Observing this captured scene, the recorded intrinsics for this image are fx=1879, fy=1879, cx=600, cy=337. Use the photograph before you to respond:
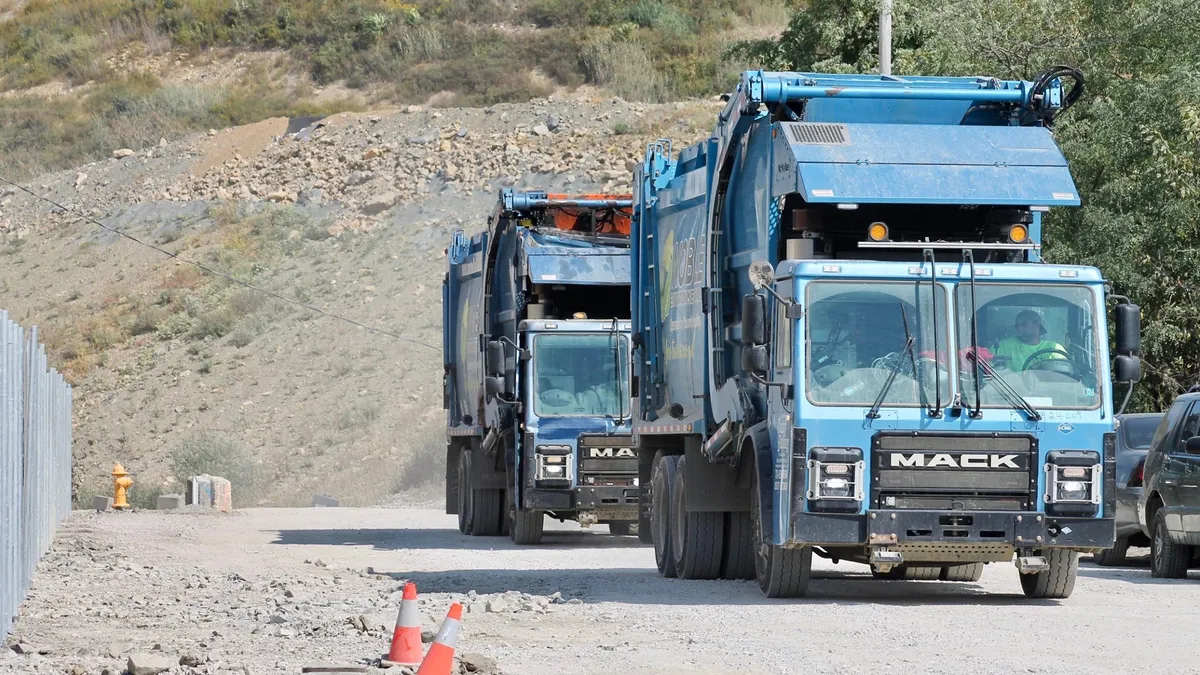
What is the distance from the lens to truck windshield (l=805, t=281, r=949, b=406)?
512 inches

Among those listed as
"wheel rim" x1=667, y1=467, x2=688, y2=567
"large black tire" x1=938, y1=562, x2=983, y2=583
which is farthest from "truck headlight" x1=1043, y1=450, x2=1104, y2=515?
"wheel rim" x1=667, y1=467, x2=688, y2=567

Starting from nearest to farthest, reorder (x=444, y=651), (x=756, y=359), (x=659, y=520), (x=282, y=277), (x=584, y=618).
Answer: (x=444, y=651) < (x=584, y=618) < (x=756, y=359) < (x=659, y=520) < (x=282, y=277)

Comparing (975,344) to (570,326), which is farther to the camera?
(570,326)

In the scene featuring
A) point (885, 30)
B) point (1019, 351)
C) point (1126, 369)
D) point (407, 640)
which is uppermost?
point (885, 30)

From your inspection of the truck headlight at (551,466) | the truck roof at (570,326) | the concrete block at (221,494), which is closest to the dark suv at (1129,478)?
the truck roof at (570,326)

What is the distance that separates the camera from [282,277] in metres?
58.3

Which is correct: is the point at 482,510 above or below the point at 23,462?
below

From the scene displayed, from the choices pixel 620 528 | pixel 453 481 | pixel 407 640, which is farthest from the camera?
pixel 453 481

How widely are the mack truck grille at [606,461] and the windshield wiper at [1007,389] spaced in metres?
8.70

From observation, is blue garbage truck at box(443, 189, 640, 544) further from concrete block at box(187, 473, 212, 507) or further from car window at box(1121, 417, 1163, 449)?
concrete block at box(187, 473, 212, 507)

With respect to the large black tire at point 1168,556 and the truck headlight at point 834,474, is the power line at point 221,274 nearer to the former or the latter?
the large black tire at point 1168,556

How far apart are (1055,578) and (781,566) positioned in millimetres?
2152

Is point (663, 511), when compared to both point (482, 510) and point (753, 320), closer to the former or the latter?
point (753, 320)

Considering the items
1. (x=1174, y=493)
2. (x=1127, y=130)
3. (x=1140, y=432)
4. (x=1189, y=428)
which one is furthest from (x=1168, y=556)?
(x=1127, y=130)
